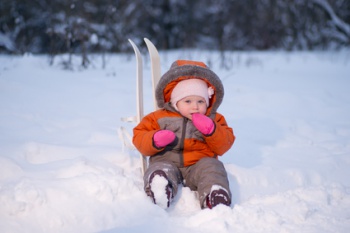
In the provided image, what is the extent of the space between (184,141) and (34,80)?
2.92 metres

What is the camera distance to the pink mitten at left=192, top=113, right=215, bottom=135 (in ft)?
7.57

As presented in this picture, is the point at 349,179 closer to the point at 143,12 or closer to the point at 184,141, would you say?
the point at 184,141

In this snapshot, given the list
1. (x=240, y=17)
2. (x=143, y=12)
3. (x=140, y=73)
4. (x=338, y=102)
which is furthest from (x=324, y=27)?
(x=140, y=73)

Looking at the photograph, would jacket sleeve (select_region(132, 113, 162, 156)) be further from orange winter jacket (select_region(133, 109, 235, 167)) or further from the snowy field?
the snowy field

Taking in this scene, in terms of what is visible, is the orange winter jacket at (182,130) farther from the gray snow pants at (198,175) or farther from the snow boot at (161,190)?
the snow boot at (161,190)

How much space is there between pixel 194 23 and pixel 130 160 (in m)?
18.1

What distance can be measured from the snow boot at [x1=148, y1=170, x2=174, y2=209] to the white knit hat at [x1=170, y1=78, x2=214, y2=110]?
529 mm

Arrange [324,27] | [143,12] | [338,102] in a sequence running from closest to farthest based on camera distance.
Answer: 1. [338,102]
2. [324,27]
3. [143,12]

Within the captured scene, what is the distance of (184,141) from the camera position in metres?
2.47

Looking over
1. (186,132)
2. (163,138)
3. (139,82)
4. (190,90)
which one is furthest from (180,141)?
(139,82)

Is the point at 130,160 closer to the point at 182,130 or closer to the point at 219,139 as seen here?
the point at 182,130

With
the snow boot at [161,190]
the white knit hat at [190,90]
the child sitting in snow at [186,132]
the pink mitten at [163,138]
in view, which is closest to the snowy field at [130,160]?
the snow boot at [161,190]

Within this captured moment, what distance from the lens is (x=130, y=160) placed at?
272 cm

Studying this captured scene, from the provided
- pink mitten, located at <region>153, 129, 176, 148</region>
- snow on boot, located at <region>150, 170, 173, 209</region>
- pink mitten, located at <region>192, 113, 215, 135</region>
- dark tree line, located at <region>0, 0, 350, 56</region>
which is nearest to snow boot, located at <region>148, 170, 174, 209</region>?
snow on boot, located at <region>150, 170, 173, 209</region>
